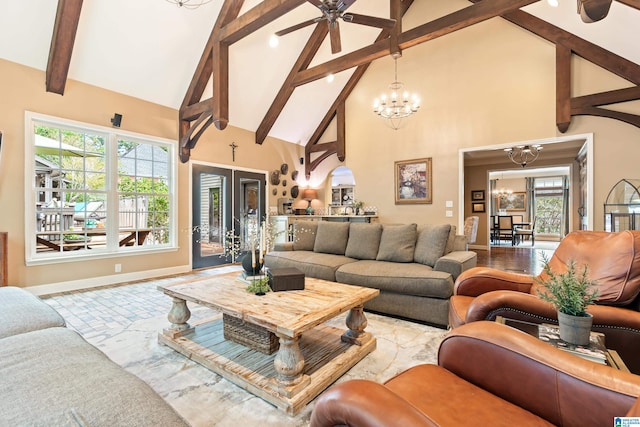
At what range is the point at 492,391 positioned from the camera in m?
1.13

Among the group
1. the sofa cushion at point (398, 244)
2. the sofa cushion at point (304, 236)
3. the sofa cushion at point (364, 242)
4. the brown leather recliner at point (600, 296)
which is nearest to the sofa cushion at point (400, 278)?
the sofa cushion at point (398, 244)

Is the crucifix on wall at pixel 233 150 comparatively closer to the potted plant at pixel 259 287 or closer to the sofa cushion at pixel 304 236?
the sofa cushion at pixel 304 236

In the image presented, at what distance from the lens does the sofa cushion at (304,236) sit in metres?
4.54

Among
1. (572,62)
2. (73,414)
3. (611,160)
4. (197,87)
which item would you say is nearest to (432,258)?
(73,414)

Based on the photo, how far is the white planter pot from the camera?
1317 millimetres

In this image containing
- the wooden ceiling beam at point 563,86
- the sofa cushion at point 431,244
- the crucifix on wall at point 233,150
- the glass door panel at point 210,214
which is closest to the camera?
the sofa cushion at point 431,244

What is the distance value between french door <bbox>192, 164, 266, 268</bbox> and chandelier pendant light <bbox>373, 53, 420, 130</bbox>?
3144 millimetres

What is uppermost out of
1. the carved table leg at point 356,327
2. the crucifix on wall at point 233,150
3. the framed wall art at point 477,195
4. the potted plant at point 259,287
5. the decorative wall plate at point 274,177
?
the crucifix on wall at point 233,150

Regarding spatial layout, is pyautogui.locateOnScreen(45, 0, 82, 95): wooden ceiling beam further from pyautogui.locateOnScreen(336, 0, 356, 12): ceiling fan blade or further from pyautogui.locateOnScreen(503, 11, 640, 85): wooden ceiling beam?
pyautogui.locateOnScreen(503, 11, 640, 85): wooden ceiling beam

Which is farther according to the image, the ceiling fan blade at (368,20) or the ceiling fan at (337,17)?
the ceiling fan blade at (368,20)

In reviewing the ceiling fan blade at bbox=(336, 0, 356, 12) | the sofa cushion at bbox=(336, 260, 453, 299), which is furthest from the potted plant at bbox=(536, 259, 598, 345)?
the ceiling fan blade at bbox=(336, 0, 356, 12)

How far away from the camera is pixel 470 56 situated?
5.67 m

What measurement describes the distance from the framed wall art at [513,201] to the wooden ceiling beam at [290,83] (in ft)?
35.3

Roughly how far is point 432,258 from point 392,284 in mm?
621
